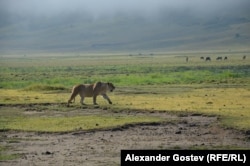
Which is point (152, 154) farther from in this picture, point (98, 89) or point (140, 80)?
point (140, 80)

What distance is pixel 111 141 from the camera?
15.8m

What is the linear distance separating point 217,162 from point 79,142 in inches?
198

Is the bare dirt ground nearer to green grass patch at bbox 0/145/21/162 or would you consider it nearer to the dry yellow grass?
green grass patch at bbox 0/145/21/162

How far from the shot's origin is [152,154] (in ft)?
40.7

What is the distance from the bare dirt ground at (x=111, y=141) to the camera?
1357cm

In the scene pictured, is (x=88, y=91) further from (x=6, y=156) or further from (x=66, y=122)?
(x=6, y=156)

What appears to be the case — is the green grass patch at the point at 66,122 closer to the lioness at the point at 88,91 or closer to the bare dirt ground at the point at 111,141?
the bare dirt ground at the point at 111,141

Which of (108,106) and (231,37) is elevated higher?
(231,37)

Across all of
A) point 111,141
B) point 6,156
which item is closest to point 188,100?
point 111,141

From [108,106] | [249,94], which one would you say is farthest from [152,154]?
[249,94]

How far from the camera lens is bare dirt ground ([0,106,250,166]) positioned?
13.6 meters

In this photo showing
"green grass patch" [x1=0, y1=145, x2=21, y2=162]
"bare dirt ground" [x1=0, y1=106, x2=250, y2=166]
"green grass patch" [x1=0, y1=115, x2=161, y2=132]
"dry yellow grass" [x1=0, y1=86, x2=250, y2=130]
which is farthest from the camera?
"dry yellow grass" [x1=0, y1=86, x2=250, y2=130]

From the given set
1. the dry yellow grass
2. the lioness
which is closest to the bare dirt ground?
the dry yellow grass

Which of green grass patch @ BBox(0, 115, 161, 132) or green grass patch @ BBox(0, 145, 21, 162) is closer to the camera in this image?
green grass patch @ BBox(0, 145, 21, 162)
